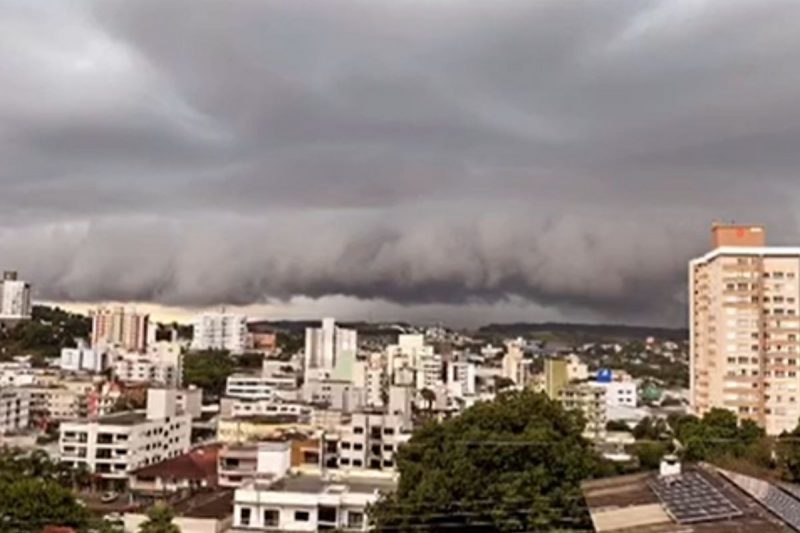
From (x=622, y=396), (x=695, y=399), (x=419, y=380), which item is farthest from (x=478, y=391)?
(x=695, y=399)

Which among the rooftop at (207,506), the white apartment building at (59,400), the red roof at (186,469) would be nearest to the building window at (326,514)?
the rooftop at (207,506)

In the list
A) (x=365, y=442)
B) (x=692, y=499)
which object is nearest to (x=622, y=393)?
(x=365, y=442)

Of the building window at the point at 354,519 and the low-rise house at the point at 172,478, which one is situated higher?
the building window at the point at 354,519

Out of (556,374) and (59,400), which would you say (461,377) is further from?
(59,400)

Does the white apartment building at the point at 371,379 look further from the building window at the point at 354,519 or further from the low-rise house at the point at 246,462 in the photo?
the building window at the point at 354,519

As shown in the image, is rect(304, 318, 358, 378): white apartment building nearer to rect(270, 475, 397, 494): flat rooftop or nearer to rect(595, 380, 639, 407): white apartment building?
rect(595, 380, 639, 407): white apartment building

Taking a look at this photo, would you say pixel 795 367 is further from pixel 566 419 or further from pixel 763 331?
pixel 566 419

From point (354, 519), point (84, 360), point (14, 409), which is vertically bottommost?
point (354, 519)
